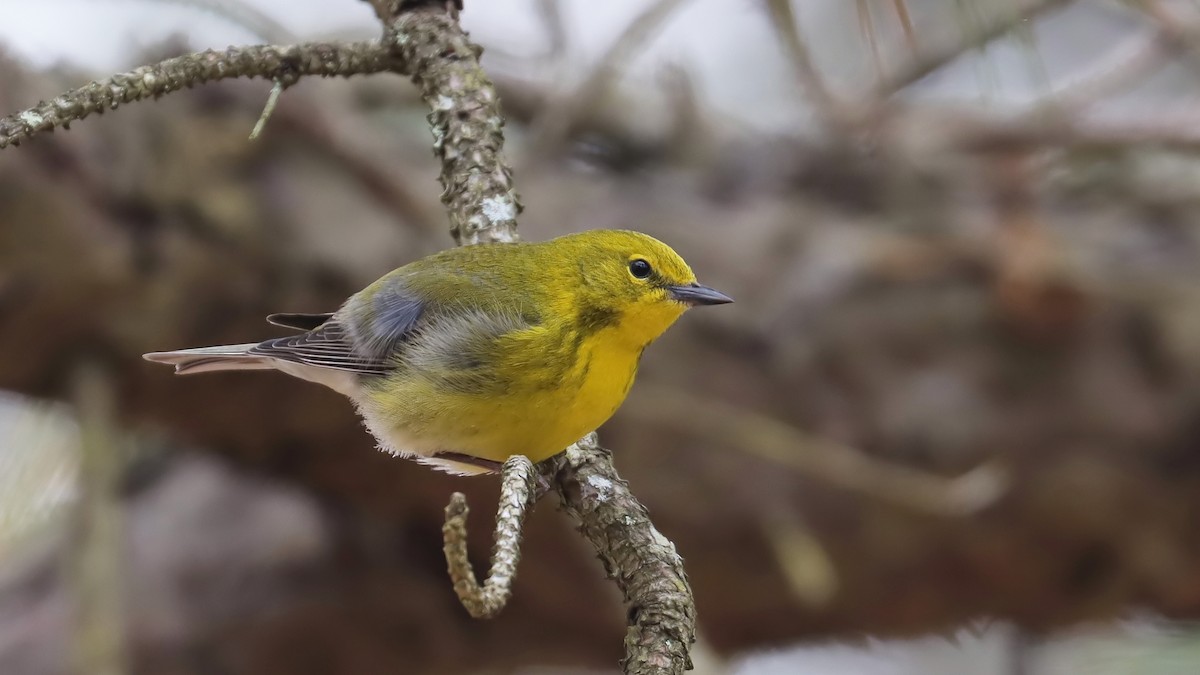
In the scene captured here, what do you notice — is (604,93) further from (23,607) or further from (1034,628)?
(23,607)

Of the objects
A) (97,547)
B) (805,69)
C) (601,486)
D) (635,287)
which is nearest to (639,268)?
(635,287)

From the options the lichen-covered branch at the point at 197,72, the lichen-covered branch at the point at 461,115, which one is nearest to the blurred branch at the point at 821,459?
the lichen-covered branch at the point at 461,115

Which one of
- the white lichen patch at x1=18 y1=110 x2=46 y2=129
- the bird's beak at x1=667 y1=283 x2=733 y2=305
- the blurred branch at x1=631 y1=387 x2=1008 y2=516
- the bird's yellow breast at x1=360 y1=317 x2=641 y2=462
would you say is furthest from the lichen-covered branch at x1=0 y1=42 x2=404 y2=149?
the blurred branch at x1=631 y1=387 x2=1008 y2=516

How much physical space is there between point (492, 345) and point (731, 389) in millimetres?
1574

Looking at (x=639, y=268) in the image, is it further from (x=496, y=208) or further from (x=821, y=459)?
(x=821, y=459)

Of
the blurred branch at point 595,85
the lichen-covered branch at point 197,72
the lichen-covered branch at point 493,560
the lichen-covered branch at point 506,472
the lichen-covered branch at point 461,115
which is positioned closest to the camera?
the lichen-covered branch at point 493,560

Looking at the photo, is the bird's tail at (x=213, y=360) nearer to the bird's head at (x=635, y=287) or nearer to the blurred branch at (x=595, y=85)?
the bird's head at (x=635, y=287)

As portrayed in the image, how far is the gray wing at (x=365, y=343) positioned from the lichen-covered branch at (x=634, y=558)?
671 millimetres

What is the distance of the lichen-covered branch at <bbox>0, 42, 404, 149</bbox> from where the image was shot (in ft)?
5.28

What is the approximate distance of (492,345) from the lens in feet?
8.92

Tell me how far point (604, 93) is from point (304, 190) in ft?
4.24

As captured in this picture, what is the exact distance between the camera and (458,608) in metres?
4.16

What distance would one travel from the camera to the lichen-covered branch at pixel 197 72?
1.61 m

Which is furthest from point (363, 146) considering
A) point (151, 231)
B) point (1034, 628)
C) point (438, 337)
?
point (1034, 628)
